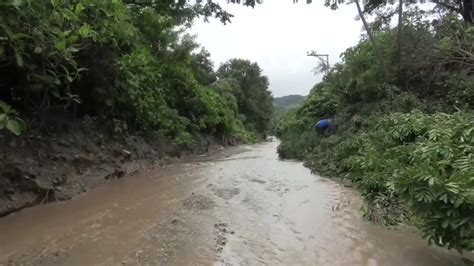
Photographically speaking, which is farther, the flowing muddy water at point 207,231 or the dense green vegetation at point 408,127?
the flowing muddy water at point 207,231

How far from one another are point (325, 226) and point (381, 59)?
8.34 metres

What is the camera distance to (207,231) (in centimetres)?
492

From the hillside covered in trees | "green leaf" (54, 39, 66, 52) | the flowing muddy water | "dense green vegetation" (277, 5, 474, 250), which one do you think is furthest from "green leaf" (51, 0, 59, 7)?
"dense green vegetation" (277, 5, 474, 250)

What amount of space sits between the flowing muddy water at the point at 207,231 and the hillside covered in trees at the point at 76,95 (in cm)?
73

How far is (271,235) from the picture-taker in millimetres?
4828

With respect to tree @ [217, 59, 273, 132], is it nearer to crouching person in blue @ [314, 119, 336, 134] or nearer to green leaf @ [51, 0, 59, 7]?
crouching person in blue @ [314, 119, 336, 134]

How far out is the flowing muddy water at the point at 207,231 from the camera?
4066 millimetres

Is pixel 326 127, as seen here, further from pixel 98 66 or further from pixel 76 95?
pixel 76 95

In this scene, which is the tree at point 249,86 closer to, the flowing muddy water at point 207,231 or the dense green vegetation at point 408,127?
the dense green vegetation at point 408,127

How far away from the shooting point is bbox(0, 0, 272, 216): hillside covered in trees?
5691 millimetres

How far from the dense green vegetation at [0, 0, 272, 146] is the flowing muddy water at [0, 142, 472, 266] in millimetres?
1366

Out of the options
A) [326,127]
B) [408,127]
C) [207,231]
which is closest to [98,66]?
[207,231]

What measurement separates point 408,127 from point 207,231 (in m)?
4.70

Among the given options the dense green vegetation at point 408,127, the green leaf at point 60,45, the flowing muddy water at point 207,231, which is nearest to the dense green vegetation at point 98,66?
the green leaf at point 60,45
